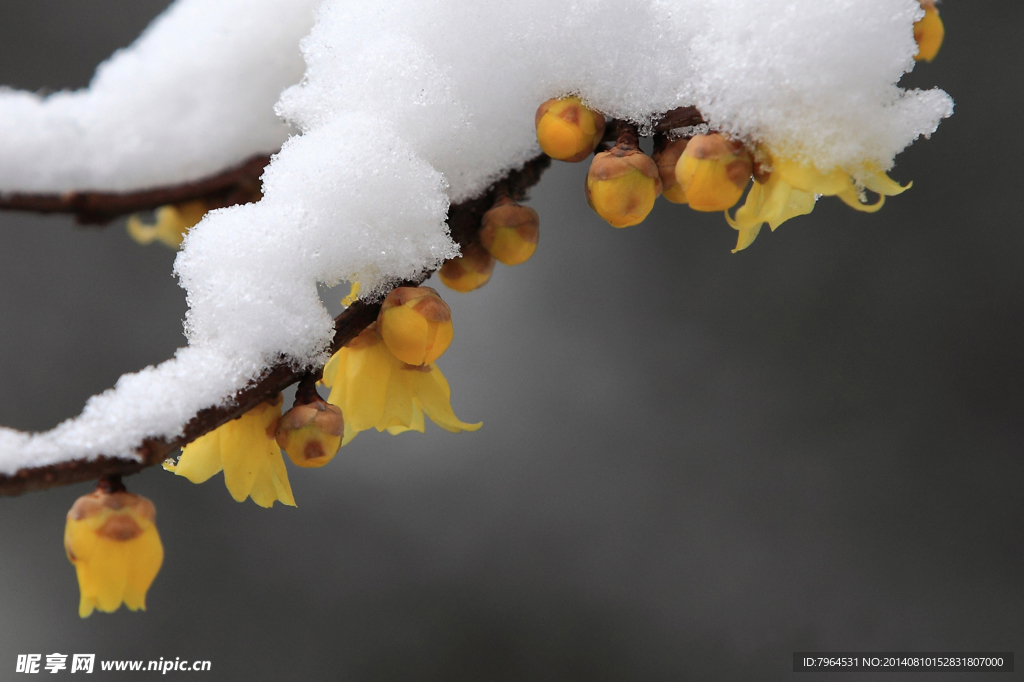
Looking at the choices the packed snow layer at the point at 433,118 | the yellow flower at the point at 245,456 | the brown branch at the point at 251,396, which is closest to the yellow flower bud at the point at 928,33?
the packed snow layer at the point at 433,118

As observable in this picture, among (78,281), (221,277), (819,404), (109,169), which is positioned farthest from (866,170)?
(78,281)

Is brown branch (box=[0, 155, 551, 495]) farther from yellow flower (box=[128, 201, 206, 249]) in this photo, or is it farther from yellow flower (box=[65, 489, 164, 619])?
yellow flower (box=[128, 201, 206, 249])

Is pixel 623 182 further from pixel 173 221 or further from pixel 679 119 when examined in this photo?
pixel 173 221

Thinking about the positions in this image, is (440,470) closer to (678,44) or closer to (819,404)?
(819,404)

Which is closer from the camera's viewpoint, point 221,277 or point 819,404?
point 221,277

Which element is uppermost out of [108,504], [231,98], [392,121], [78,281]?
[78,281]

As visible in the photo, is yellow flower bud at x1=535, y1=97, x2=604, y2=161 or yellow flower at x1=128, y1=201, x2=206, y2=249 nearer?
yellow flower bud at x1=535, y1=97, x2=604, y2=161

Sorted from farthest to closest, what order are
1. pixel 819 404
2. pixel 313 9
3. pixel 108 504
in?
1. pixel 819 404
2. pixel 313 9
3. pixel 108 504

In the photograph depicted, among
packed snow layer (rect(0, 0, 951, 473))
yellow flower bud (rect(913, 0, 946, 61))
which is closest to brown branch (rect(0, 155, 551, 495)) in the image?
packed snow layer (rect(0, 0, 951, 473))
